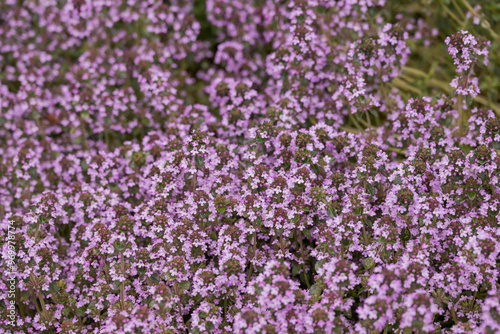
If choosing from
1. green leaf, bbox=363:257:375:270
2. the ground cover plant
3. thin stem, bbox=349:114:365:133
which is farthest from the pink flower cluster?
green leaf, bbox=363:257:375:270

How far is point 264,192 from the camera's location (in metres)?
Answer: 4.68

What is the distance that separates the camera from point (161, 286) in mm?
4113

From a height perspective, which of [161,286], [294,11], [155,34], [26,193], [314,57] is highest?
[155,34]

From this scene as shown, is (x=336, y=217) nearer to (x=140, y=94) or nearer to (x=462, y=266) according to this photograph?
Answer: (x=462, y=266)

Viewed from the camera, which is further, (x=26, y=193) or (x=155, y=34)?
(x=155, y=34)

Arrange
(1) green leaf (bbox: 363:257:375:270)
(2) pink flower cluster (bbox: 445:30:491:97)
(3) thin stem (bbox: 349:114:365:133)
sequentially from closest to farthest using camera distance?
1. (1) green leaf (bbox: 363:257:375:270)
2. (2) pink flower cluster (bbox: 445:30:491:97)
3. (3) thin stem (bbox: 349:114:365:133)

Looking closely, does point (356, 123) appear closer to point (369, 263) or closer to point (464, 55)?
point (464, 55)

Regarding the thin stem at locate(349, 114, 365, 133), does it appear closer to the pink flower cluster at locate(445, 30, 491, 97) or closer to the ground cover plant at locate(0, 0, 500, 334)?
the ground cover plant at locate(0, 0, 500, 334)

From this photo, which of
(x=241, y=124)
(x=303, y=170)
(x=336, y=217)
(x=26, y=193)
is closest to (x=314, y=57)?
(x=241, y=124)

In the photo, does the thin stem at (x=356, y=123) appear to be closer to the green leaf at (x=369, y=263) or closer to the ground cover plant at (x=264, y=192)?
the ground cover plant at (x=264, y=192)

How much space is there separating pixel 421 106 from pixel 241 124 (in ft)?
6.01

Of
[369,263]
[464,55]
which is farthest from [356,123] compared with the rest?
[369,263]

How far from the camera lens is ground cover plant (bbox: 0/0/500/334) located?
4051 millimetres

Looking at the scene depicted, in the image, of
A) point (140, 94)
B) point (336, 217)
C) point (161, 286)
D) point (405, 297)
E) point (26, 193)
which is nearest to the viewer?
point (405, 297)
